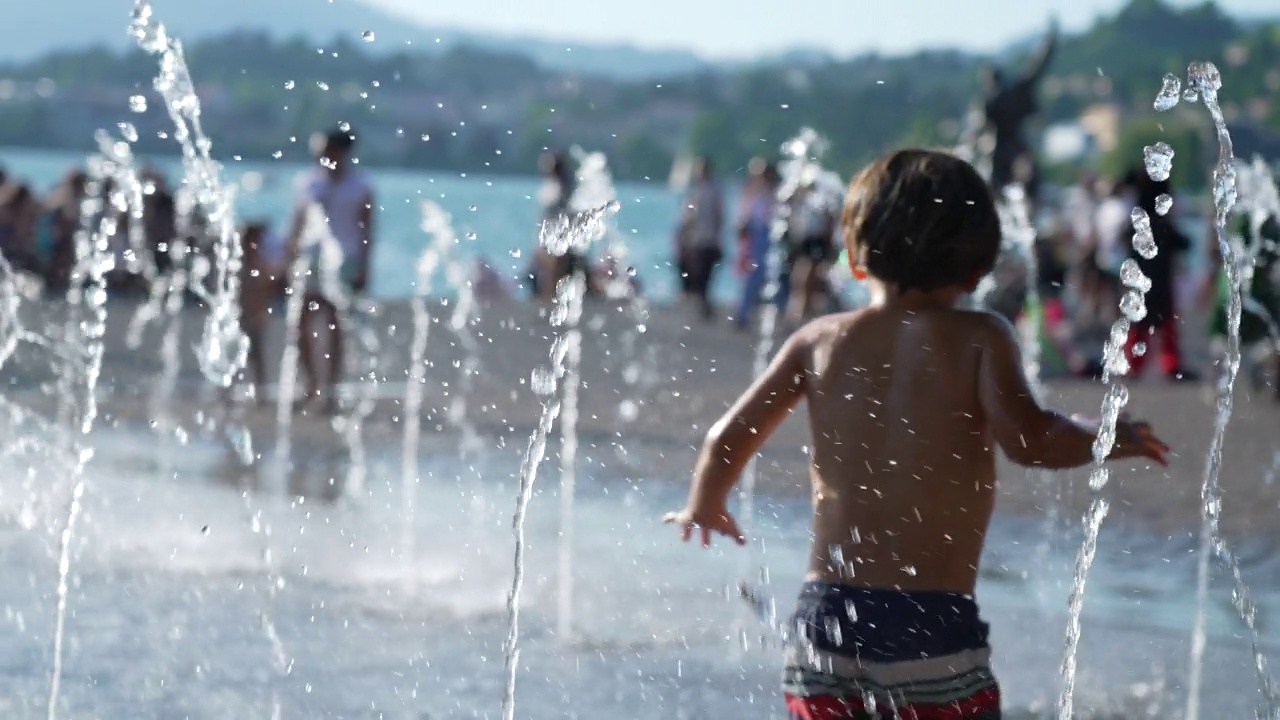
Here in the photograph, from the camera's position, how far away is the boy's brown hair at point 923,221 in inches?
112

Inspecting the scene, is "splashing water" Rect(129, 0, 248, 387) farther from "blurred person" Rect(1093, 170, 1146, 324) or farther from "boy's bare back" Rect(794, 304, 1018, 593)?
"blurred person" Rect(1093, 170, 1146, 324)

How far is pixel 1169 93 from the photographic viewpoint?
4.77 metres

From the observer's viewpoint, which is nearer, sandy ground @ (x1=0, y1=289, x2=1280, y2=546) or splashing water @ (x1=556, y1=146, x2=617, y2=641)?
splashing water @ (x1=556, y1=146, x2=617, y2=641)

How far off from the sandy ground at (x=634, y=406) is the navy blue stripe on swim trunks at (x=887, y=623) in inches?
179

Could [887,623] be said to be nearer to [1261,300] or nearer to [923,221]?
[923,221]

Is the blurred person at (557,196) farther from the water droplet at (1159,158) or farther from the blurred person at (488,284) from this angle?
the water droplet at (1159,158)

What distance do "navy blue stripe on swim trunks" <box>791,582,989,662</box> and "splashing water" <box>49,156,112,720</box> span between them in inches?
77.5

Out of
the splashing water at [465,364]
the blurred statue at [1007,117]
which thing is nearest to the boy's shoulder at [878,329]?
the splashing water at [465,364]

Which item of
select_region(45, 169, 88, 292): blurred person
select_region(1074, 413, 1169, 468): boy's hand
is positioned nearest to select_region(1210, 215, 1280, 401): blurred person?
select_region(1074, 413, 1169, 468): boy's hand

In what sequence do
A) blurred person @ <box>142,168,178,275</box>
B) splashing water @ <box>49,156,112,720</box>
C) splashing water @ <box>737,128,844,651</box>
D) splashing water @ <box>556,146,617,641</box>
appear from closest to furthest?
splashing water @ <box>49,156,112,720</box> < splashing water @ <box>556,146,617,641</box> < splashing water @ <box>737,128,844,651</box> < blurred person @ <box>142,168,178,275</box>

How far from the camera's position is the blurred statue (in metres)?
21.7

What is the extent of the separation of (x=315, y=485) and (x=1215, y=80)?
398 centimetres

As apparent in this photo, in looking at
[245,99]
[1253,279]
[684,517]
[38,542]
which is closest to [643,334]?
[1253,279]

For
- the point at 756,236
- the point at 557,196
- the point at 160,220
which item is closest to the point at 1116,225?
the point at 756,236
